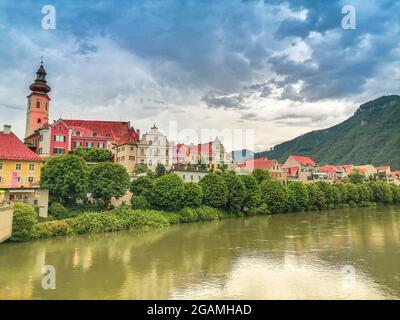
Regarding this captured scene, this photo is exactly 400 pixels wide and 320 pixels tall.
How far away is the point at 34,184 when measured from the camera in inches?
1272

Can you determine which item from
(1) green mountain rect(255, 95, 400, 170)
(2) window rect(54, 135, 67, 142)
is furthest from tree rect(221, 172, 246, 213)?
(1) green mountain rect(255, 95, 400, 170)

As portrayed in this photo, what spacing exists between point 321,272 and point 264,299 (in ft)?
17.2

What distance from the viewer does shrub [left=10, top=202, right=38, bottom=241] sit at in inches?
976

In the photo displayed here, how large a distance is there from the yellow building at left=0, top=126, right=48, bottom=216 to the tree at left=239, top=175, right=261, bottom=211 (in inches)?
945

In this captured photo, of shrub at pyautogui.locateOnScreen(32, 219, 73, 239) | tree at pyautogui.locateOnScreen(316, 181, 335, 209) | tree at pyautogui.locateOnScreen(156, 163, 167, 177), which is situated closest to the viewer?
shrub at pyautogui.locateOnScreen(32, 219, 73, 239)

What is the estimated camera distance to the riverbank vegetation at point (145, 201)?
29.2 m

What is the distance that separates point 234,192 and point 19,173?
77.7 ft

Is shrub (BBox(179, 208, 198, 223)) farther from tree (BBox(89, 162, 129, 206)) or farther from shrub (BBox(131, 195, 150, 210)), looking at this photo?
tree (BBox(89, 162, 129, 206))

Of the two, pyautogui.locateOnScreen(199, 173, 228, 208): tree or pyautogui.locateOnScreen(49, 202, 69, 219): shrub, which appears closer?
pyautogui.locateOnScreen(49, 202, 69, 219): shrub

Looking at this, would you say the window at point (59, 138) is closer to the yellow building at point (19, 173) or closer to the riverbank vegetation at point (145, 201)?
the yellow building at point (19, 173)

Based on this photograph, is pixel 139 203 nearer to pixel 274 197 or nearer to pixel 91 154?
pixel 91 154

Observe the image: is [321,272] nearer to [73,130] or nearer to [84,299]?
[84,299]

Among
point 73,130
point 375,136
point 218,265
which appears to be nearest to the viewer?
point 218,265
